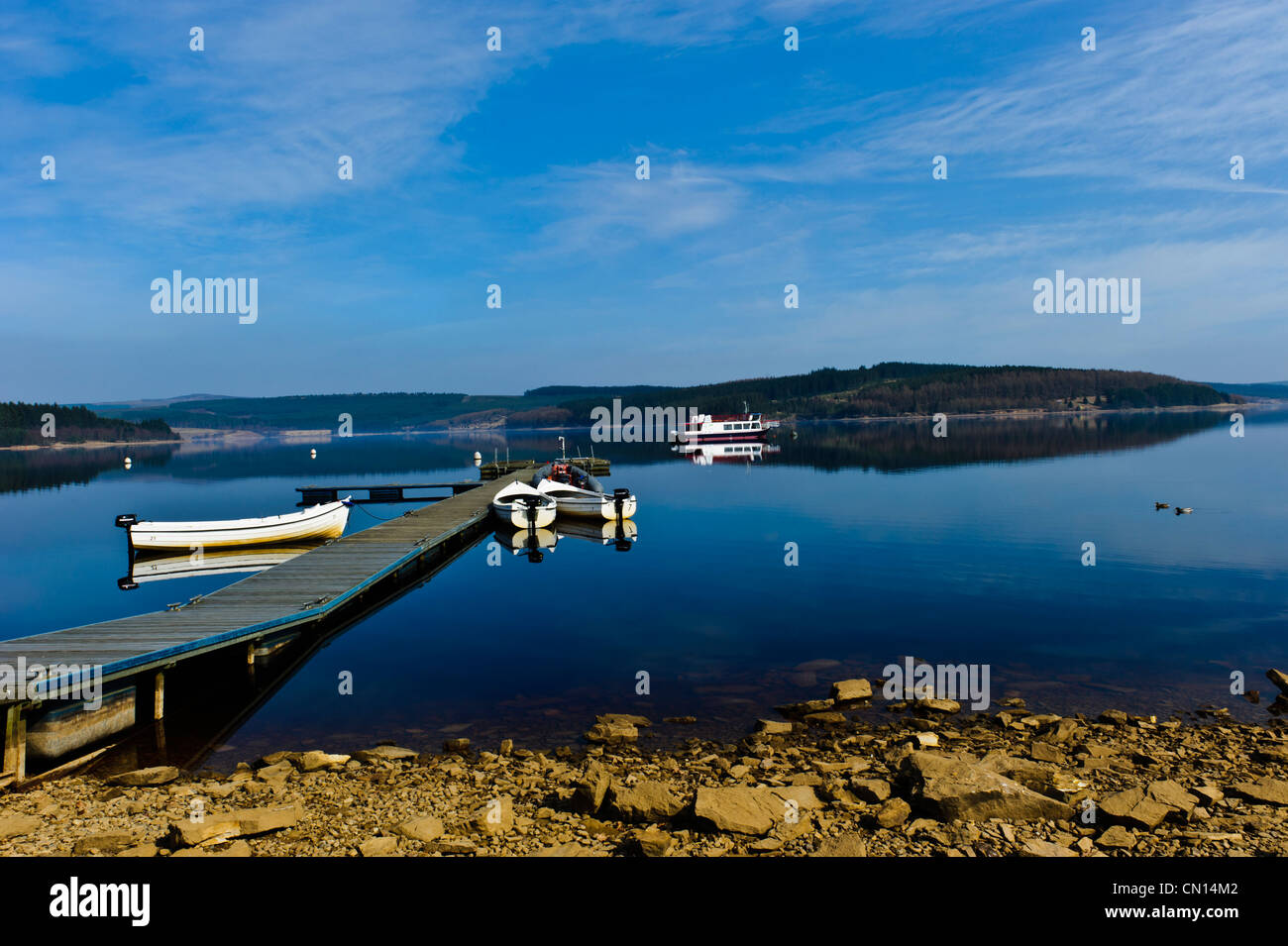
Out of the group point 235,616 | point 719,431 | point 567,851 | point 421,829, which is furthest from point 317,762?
point 719,431

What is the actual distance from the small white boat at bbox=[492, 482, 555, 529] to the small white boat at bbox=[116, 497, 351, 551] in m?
9.74

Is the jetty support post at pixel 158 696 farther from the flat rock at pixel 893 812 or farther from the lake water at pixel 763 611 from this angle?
the flat rock at pixel 893 812

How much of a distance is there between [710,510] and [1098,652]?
32.4 metres

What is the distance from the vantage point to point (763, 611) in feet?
77.5

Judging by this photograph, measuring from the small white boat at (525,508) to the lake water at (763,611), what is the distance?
2.29 m

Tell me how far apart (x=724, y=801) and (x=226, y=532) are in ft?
116

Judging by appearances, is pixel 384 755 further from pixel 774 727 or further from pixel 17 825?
pixel 774 727

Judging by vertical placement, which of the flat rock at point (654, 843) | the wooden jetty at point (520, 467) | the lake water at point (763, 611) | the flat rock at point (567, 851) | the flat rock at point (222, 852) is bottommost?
the lake water at point (763, 611)

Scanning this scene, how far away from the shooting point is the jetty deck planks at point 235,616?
14008mm

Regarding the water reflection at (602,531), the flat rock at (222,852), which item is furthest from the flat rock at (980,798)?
the water reflection at (602,531)
